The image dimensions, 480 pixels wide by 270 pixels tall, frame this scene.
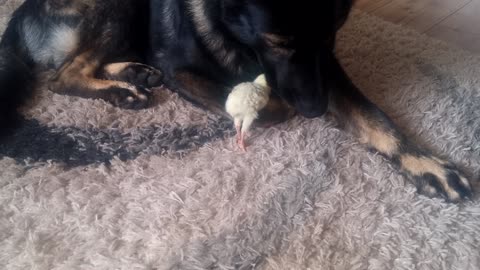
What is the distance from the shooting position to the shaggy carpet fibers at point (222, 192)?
859 millimetres

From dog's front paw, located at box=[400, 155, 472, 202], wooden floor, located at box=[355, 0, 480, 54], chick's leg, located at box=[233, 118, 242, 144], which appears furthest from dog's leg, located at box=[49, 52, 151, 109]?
wooden floor, located at box=[355, 0, 480, 54]

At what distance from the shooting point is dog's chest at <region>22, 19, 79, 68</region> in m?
1.34

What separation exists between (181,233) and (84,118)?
1.81 ft

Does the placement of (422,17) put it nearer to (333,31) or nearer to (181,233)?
(333,31)

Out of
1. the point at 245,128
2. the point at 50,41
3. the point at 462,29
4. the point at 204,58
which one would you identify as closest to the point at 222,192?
the point at 245,128

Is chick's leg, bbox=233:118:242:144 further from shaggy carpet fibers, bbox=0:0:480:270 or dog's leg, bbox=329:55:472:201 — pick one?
dog's leg, bbox=329:55:472:201

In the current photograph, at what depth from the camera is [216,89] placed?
1.24 m

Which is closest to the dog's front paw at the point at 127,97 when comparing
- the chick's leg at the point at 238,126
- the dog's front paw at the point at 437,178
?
the chick's leg at the point at 238,126

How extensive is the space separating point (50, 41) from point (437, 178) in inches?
49.7

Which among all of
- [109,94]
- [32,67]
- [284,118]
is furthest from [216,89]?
[32,67]

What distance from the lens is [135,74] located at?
135 cm

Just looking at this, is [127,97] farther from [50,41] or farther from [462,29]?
[462,29]

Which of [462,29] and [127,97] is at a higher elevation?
[127,97]

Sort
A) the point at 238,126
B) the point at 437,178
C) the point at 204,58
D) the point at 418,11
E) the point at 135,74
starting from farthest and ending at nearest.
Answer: the point at 418,11 → the point at 135,74 → the point at 204,58 → the point at 238,126 → the point at 437,178
